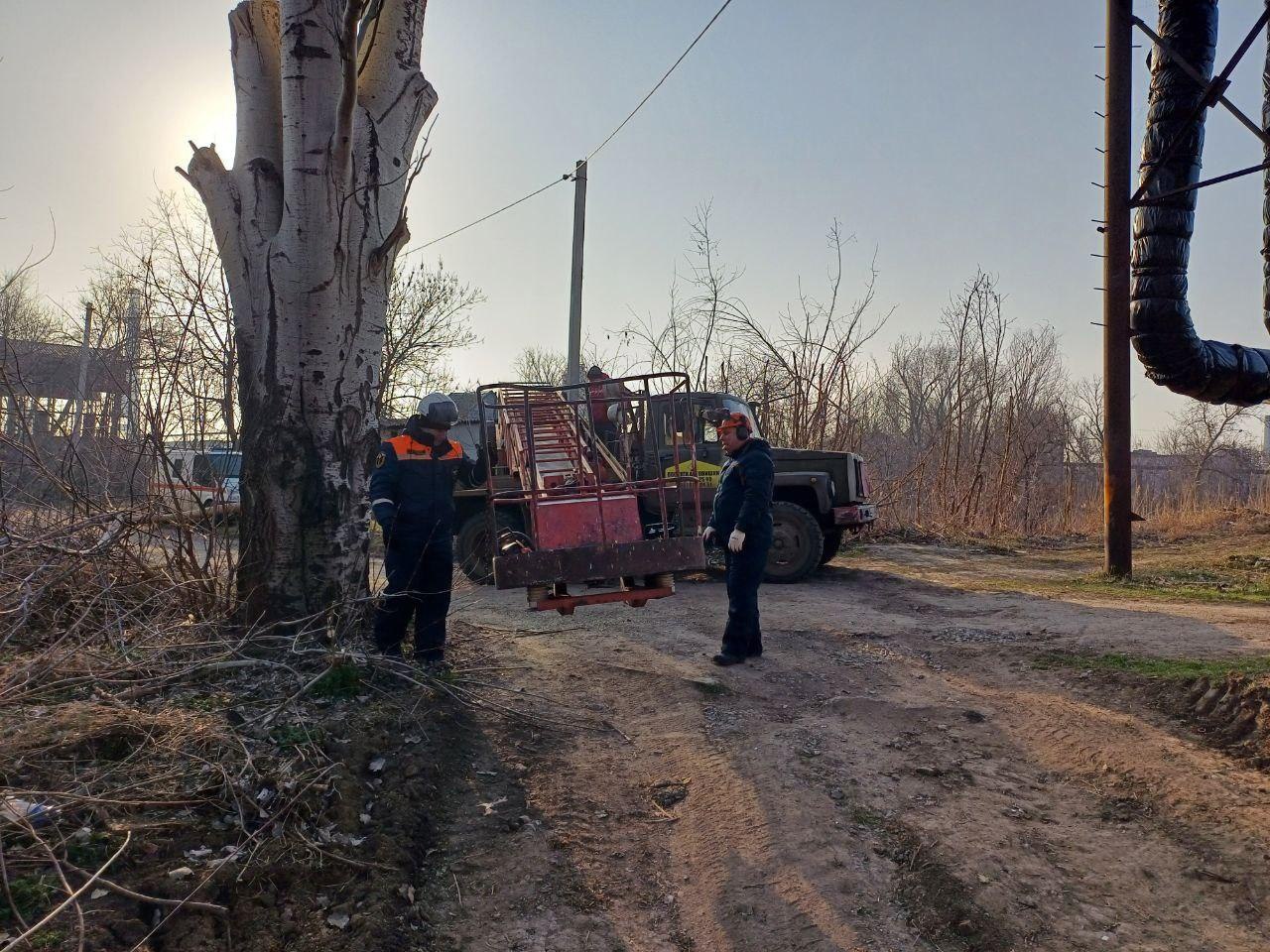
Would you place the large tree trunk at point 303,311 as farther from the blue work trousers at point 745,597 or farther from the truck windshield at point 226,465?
the blue work trousers at point 745,597

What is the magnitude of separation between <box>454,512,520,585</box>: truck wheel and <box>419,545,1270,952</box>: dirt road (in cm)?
→ 341

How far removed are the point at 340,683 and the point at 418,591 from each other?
0.87 meters

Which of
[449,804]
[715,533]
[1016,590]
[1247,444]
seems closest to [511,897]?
[449,804]

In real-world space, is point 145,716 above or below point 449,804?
above

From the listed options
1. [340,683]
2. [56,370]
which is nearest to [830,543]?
[340,683]

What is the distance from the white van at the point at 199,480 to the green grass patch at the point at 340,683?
4.26 feet

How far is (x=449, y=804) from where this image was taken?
3.74 metres

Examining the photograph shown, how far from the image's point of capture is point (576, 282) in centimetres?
1517

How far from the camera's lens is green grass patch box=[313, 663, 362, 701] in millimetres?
4223

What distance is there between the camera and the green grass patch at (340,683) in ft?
13.9

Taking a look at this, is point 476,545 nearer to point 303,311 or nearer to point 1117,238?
point 303,311

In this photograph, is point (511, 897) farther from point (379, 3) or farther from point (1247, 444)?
point (1247, 444)

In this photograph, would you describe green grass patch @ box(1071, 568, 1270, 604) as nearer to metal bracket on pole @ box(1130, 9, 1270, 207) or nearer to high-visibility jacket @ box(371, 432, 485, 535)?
metal bracket on pole @ box(1130, 9, 1270, 207)

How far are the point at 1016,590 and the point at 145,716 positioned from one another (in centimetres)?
855
